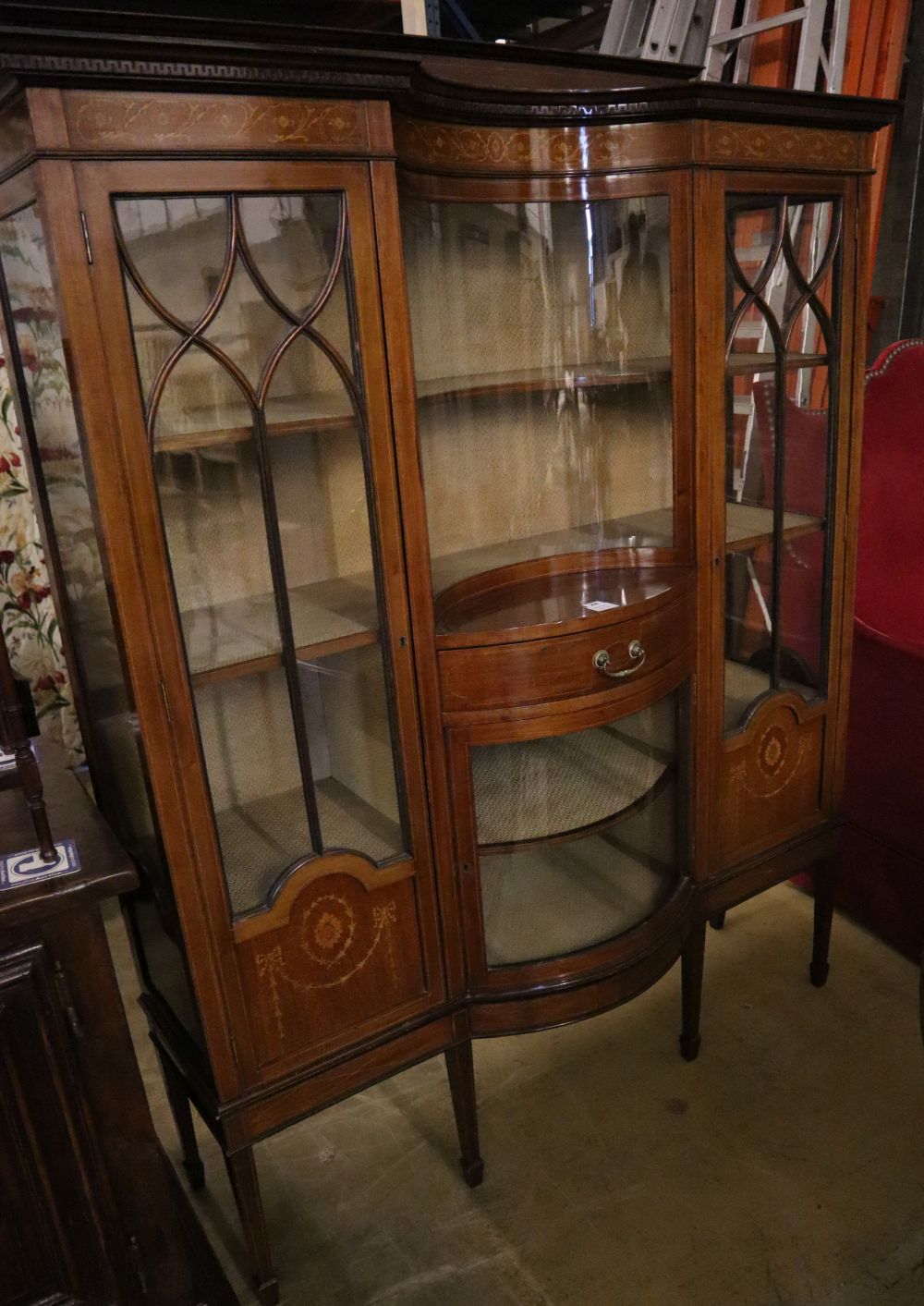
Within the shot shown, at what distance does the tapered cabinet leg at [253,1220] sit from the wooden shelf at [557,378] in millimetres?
1048

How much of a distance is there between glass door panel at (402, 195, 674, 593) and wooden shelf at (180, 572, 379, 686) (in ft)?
0.69

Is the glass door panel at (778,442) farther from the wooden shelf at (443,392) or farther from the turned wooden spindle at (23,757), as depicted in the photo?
the turned wooden spindle at (23,757)

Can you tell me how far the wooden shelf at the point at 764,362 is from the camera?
4.79ft

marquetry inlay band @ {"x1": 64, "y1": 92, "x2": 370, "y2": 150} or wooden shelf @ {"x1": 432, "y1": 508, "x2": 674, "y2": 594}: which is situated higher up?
marquetry inlay band @ {"x1": 64, "y1": 92, "x2": 370, "y2": 150}

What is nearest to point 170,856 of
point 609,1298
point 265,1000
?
point 265,1000

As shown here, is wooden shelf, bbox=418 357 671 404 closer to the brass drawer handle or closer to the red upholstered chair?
the brass drawer handle

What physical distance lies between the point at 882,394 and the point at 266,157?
Answer: 1.37 meters

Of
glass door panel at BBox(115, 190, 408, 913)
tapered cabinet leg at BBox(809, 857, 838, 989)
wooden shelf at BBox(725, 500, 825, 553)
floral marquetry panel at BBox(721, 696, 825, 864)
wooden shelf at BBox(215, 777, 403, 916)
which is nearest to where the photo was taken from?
glass door panel at BBox(115, 190, 408, 913)

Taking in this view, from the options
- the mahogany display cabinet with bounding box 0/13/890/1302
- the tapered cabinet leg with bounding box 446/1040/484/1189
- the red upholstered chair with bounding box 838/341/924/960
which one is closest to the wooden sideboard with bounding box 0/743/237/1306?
the mahogany display cabinet with bounding box 0/13/890/1302

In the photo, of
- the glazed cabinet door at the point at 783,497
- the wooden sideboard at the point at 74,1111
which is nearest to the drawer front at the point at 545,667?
the glazed cabinet door at the point at 783,497

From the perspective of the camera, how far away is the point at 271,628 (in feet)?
3.87

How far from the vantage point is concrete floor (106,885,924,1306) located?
1.36 m

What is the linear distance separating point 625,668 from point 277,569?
504 mm

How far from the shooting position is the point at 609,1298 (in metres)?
1.32
